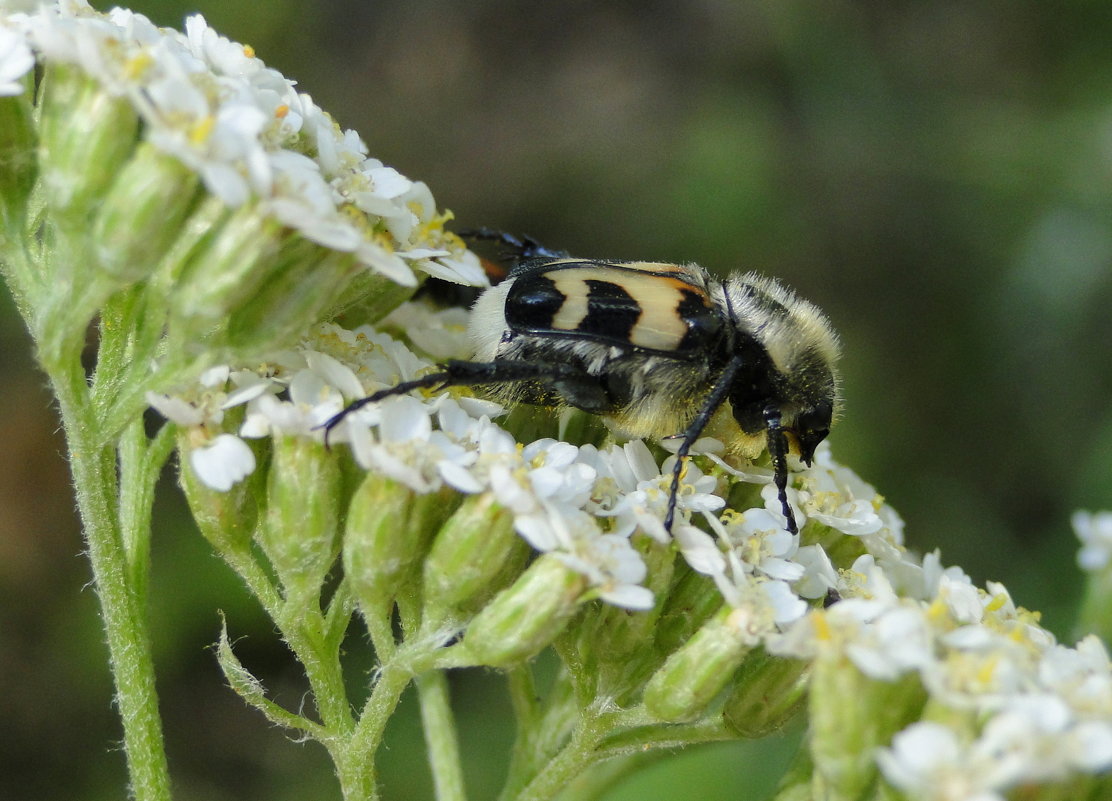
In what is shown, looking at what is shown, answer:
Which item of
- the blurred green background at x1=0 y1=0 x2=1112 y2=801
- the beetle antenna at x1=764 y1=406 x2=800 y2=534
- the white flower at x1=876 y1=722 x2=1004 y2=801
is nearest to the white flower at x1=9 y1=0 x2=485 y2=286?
Result: the beetle antenna at x1=764 y1=406 x2=800 y2=534

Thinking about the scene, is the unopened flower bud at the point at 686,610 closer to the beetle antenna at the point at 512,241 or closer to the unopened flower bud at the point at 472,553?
the unopened flower bud at the point at 472,553

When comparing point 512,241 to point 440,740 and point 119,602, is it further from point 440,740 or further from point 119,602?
point 119,602

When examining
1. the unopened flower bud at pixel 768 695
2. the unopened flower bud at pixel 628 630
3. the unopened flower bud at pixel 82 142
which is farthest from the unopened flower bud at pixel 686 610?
the unopened flower bud at pixel 82 142

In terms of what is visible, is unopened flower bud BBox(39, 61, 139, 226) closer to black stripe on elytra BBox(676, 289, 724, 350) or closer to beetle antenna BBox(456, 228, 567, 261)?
black stripe on elytra BBox(676, 289, 724, 350)

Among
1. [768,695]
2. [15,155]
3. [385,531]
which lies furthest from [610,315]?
A: [15,155]

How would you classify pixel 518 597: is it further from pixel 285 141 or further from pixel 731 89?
pixel 731 89

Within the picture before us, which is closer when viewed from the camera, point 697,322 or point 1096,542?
point 697,322

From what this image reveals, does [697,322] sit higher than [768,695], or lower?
higher
